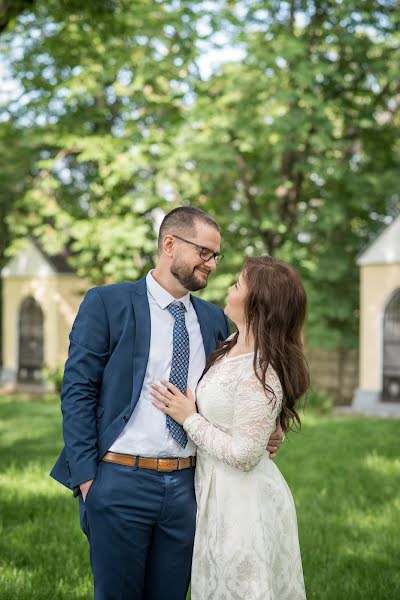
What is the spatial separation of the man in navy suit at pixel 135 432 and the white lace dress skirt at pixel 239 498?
0.13 meters

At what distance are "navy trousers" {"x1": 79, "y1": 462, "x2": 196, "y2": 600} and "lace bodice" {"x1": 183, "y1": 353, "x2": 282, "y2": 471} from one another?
30 centimetres

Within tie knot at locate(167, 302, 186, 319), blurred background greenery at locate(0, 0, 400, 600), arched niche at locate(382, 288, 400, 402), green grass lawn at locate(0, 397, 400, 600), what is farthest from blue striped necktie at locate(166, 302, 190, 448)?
arched niche at locate(382, 288, 400, 402)

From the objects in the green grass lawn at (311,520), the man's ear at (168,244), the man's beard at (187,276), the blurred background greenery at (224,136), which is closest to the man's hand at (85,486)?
the man's beard at (187,276)

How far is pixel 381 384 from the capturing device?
20109 mm

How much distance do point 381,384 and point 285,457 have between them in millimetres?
11566

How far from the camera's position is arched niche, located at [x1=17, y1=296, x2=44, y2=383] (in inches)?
1038

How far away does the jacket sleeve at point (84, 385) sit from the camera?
3371mm

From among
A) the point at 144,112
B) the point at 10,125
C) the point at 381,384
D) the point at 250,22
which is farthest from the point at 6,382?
the point at 250,22

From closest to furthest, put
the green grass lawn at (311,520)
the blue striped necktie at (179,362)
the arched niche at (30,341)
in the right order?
the blue striped necktie at (179,362), the green grass lawn at (311,520), the arched niche at (30,341)

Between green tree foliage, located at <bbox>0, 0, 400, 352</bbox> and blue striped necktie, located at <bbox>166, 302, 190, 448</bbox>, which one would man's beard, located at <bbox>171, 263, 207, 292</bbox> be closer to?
blue striped necktie, located at <bbox>166, 302, 190, 448</bbox>

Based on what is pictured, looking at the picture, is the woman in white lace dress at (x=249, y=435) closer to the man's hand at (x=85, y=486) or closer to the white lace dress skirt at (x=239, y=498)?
the white lace dress skirt at (x=239, y=498)

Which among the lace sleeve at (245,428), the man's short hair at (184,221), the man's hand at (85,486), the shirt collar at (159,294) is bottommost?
the man's hand at (85,486)

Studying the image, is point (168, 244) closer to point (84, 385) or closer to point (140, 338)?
point (140, 338)

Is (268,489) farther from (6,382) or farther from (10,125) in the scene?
(6,382)
